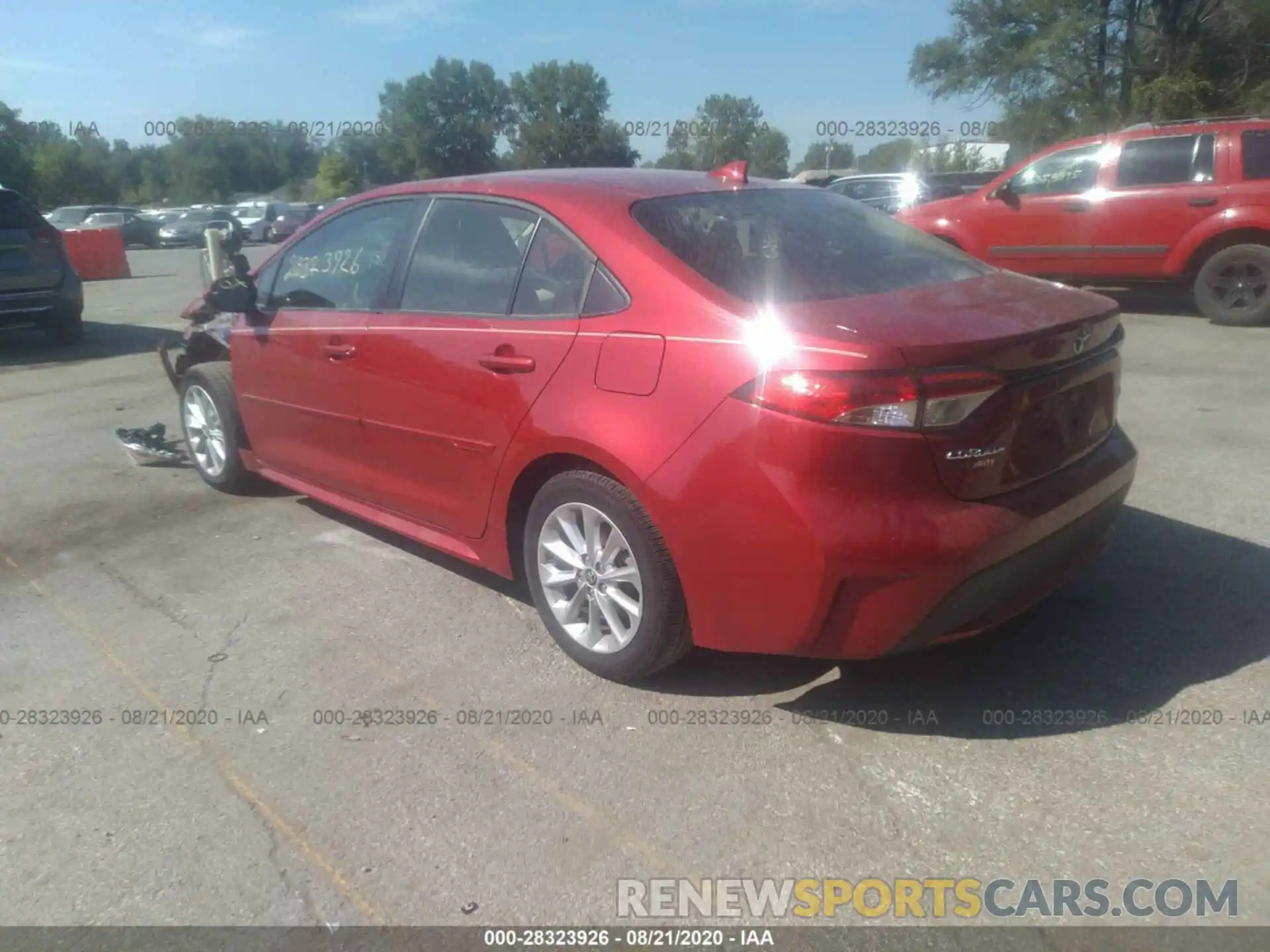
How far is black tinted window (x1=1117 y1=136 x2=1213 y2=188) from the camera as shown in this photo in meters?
9.80

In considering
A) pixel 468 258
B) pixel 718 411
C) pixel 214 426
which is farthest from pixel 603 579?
pixel 214 426

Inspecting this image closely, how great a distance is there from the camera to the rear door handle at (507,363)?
354cm

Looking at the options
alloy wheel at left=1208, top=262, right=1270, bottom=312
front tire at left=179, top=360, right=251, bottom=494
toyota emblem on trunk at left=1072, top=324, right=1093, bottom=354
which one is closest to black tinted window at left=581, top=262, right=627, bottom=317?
toyota emblem on trunk at left=1072, top=324, right=1093, bottom=354

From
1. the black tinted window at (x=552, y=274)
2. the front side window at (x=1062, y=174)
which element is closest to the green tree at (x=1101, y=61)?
the front side window at (x=1062, y=174)

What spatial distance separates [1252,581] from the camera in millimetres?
4055

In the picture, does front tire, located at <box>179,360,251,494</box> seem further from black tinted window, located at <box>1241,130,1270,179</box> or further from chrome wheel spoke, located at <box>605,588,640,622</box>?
black tinted window, located at <box>1241,130,1270,179</box>

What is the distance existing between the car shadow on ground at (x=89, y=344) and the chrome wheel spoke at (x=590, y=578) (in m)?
7.07

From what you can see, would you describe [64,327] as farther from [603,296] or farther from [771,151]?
[771,151]

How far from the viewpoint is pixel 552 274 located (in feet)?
11.9

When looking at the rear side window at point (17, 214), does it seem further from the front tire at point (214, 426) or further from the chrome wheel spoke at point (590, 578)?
the chrome wheel spoke at point (590, 578)

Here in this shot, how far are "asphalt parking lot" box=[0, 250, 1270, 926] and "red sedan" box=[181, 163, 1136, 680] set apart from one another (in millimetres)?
323

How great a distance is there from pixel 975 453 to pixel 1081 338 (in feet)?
2.10

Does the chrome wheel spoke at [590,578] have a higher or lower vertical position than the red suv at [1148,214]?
lower
